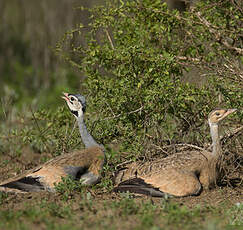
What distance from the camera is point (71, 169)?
19.1 feet

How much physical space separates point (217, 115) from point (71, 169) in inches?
82.7

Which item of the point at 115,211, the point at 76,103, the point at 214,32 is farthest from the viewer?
the point at 214,32

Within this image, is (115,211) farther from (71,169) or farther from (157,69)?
(157,69)

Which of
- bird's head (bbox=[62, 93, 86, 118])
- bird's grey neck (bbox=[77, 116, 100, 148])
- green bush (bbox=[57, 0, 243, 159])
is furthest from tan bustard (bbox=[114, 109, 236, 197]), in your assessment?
bird's head (bbox=[62, 93, 86, 118])

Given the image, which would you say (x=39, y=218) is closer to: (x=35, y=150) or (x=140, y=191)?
(x=140, y=191)

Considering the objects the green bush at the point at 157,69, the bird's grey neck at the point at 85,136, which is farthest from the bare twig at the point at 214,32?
the bird's grey neck at the point at 85,136

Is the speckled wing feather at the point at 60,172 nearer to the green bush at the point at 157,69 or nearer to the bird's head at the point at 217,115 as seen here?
the green bush at the point at 157,69

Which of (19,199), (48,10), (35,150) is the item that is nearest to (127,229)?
(19,199)

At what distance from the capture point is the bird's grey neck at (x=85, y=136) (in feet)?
20.9

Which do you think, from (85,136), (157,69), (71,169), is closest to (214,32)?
(157,69)

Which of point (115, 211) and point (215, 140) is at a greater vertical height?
point (115, 211)

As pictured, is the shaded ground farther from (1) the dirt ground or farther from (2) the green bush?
(2) the green bush

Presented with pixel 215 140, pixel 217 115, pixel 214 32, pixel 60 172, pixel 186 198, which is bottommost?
pixel 186 198

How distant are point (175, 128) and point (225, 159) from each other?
3.44 ft
